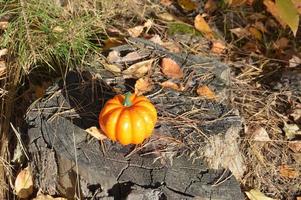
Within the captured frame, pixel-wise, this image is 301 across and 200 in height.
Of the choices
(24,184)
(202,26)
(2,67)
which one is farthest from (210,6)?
(24,184)

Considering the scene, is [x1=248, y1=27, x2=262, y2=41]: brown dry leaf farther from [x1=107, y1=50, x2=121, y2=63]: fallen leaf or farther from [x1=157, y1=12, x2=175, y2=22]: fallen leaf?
[x1=107, y1=50, x2=121, y2=63]: fallen leaf

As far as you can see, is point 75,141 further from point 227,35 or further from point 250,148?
point 227,35

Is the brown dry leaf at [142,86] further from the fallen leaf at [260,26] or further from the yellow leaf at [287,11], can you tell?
the fallen leaf at [260,26]

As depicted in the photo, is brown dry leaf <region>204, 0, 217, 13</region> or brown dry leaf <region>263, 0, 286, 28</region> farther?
brown dry leaf <region>204, 0, 217, 13</region>

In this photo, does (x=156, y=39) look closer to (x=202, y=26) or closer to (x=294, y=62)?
(x=202, y=26)

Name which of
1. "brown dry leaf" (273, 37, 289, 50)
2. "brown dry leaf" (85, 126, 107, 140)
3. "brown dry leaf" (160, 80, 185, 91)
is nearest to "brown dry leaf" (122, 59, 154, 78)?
"brown dry leaf" (160, 80, 185, 91)

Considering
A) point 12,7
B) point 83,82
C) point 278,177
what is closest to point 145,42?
point 83,82
